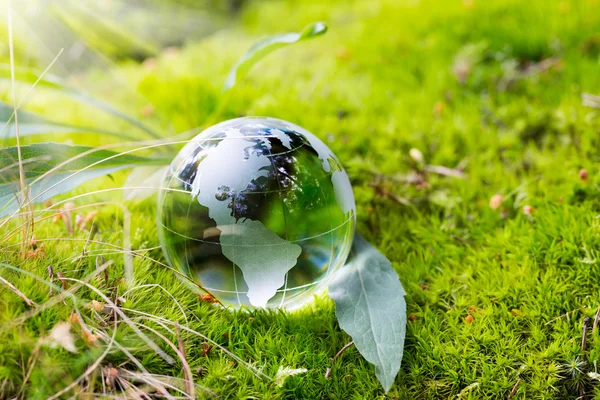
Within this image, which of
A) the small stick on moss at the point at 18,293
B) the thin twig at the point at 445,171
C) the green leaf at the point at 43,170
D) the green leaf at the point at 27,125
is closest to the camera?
the small stick on moss at the point at 18,293

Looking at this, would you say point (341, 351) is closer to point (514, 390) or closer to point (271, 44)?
point (514, 390)

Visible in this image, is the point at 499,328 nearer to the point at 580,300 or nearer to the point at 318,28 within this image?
the point at 580,300

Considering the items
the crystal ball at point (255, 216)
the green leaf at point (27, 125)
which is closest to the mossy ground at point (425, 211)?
the crystal ball at point (255, 216)

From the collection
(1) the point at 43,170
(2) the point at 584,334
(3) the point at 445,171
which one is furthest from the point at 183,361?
(3) the point at 445,171

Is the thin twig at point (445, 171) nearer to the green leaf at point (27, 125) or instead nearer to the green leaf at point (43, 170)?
the green leaf at point (43, 170)

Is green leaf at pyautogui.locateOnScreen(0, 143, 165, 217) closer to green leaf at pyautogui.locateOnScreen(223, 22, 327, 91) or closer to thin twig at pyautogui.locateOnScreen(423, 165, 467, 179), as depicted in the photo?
green leaf at pyautogui.locateOnScreen(223, 22, 327, 91)

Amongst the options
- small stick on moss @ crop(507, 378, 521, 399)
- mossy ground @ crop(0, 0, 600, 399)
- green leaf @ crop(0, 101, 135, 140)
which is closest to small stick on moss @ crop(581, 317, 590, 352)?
mossy ground @ crop(0, 0, 600, 399)

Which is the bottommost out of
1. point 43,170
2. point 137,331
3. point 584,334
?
point 584,334
